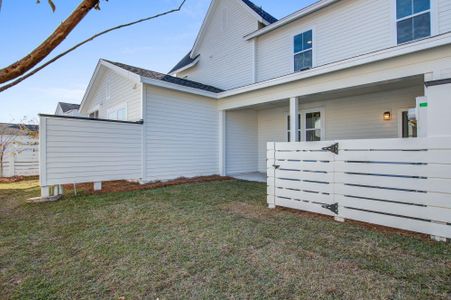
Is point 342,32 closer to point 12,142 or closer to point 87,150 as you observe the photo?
point 87,150

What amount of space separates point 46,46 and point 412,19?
847cm

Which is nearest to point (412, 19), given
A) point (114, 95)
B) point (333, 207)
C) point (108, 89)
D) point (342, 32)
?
point (342, 32)

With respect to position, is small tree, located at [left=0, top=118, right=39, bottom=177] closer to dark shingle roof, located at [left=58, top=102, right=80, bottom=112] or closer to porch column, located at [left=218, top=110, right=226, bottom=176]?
dark shingle roof, located at [left=58, top=102, right=80, bottom=112]

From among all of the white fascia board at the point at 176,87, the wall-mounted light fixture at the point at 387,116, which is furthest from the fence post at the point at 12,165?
the wall-mounted light fixture at the point at 387,116

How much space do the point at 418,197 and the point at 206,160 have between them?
6820 millimetres

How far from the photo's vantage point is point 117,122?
684 centimetres

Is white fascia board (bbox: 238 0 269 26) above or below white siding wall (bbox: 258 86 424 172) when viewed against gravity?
above

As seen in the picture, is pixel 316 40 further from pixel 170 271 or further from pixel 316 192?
pixel 170 271

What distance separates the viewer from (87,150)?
251 inches

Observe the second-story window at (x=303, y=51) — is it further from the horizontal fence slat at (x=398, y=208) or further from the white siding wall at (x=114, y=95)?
the horizontal fence slat at (x=398, y=208)

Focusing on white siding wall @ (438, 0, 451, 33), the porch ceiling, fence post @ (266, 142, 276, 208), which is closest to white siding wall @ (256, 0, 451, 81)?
white siding wall @ (438, 0, 451, 33)

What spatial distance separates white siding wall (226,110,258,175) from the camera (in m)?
9.95

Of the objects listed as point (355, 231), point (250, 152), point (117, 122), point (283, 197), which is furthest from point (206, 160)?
point (355, 231)

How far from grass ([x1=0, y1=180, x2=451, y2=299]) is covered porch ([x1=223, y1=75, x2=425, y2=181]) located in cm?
416
